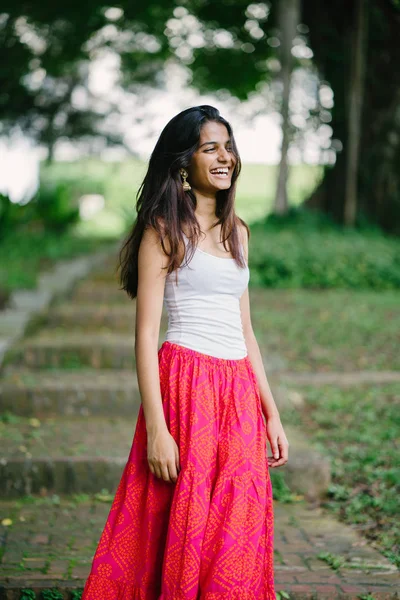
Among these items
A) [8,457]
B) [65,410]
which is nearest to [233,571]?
[8,457]

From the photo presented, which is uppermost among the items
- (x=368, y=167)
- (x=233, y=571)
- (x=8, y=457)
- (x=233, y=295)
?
(x=368, y=167)

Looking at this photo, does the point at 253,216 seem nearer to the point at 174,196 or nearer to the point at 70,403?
the point at 70,403

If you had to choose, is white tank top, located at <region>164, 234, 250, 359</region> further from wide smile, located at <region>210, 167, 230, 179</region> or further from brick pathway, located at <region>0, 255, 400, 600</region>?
brick pathway, located at <region>0, 255, 400, 600</region>

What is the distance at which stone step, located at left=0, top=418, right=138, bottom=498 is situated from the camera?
169 inches

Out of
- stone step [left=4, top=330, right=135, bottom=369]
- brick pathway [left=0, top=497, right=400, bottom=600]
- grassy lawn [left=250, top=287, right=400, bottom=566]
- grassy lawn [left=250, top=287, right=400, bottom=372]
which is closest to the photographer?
brick pathway [left=0, top=497, right=400, bottom=600]

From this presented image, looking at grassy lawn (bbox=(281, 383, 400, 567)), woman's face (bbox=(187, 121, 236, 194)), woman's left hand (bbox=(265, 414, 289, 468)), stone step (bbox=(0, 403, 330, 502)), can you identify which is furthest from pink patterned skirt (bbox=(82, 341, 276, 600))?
stone step (bbox=(0, 403, 330, 502))

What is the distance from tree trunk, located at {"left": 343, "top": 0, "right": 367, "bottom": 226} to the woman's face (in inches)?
429

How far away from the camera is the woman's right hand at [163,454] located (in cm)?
233

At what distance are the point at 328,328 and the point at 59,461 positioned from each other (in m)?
4.10

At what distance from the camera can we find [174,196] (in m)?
2.48

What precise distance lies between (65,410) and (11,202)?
7.78m

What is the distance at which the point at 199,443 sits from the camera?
2.36 metres

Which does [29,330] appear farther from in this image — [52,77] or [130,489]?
[52,77]

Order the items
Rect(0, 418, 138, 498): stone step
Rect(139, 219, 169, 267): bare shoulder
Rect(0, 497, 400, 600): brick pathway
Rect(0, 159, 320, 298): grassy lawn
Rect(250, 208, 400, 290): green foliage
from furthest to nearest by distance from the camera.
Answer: Rect(0, 159, 320, 298): grassy lawn → Rect(250, 208, 400, 290): green foliage → Rect(0, 418, 138, 498): stone step → Rect(0, 497, 400, 600): brick pathway → Rect(139, 219, 169, 267): bare shoulder
